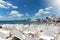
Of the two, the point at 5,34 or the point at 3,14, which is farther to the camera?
the point at 3,14

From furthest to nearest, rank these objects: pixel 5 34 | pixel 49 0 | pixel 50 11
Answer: pixel 50 11
pixel 49 0
pixel 5 34

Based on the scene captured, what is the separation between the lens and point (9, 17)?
1322mm

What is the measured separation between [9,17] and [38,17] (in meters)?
0.33

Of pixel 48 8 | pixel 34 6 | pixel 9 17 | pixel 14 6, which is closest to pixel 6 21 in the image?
pixel 9 17

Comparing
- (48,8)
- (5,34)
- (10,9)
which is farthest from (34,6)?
(5,34)

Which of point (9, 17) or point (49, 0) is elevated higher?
point (49, 0)

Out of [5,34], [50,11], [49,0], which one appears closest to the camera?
[5,34]

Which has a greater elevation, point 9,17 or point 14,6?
point 14,6

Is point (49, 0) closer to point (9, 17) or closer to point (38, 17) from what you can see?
point (38, 17)

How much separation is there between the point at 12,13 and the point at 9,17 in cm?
5

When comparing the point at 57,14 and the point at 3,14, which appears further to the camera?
the point at 57,14

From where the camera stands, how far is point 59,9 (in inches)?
51.9

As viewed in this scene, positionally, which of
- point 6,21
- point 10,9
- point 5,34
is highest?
point 10,9

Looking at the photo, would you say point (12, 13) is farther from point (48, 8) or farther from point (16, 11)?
point (48, 8)
